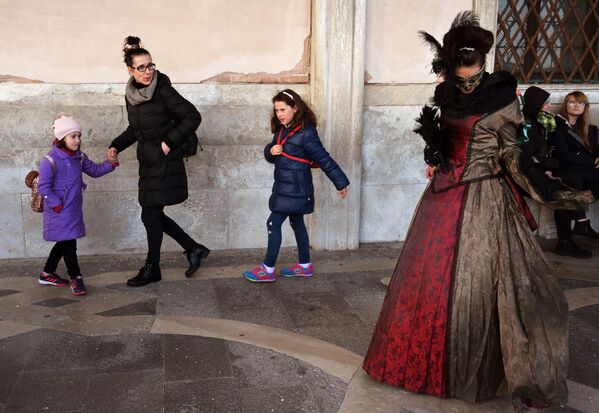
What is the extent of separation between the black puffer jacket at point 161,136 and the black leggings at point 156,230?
4.4 inches

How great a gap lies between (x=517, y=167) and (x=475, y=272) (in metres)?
0.54

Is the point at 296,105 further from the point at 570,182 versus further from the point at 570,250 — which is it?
the point at 570,250

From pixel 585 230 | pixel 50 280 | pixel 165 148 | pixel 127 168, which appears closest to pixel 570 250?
pixel 585 230

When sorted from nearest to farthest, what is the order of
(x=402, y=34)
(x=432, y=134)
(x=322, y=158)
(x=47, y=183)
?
(x=432, y=134) → (x=47, y=183) → (x=322, y=158) → (x=402, y=34)

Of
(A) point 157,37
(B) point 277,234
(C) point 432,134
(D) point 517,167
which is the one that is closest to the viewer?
(D) point 517,167

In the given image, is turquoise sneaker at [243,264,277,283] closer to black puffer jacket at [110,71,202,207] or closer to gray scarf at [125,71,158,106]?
black puffer jacket at [110,71,202,207]

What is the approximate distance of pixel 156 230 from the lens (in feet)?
17.4

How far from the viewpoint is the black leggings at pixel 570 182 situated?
252 inches

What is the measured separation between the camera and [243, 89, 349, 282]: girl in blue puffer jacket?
203 inches

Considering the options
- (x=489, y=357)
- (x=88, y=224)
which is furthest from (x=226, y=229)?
(x=489, y=357)

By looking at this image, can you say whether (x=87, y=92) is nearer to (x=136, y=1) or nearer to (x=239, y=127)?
(x=136, y=1)

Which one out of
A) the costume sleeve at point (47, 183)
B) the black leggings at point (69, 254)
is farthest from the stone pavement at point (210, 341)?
the costume sleeve at point (47, 183)

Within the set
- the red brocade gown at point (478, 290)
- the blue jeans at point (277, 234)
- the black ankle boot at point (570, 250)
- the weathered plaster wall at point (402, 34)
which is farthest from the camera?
the black ankle boot at point (570, 250)

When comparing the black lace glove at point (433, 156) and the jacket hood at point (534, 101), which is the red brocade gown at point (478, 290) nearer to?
the black lace glove at point (433, 156)
